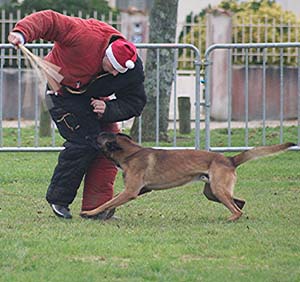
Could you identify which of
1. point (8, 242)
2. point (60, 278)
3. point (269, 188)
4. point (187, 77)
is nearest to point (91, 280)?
point (60, 278)

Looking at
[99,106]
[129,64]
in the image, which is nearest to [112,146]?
[99,106]

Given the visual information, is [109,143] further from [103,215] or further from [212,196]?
[212,196]

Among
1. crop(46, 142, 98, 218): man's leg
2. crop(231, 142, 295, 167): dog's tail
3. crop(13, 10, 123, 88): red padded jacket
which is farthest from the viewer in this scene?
crop(231, 142, 295, 167): dog's tail

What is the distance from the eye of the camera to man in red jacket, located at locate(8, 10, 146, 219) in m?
7.80

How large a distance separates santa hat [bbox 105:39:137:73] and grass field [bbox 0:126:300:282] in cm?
116

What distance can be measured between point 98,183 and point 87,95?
2.37ft

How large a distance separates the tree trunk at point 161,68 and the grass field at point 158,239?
3.54 metres

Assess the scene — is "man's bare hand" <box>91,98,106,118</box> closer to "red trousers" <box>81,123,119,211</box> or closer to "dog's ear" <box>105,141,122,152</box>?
"dog's ear" <box>105,141,122,152</box>

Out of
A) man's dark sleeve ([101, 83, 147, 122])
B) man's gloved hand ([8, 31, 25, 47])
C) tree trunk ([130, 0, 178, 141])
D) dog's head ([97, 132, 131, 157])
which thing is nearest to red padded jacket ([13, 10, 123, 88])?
man's gloved hand ([8, 31, 25, 47])

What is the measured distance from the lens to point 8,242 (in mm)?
6992

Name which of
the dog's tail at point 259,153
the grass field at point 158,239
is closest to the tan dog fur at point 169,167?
the dog's tail at point 259,153

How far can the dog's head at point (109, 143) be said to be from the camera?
26.5ft

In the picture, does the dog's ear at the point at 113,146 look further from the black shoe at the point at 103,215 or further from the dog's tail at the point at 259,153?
the dog's tail at the point at 259,153

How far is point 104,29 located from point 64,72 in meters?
0.44
